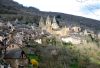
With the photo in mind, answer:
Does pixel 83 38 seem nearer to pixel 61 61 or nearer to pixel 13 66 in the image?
pixel 61 61

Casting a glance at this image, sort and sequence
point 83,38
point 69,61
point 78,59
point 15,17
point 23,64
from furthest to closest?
1. point 15,17
2. point 83,38
3. point 78,59
4. point 69,61
5. point 23,64

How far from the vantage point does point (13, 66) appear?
41.1 metres

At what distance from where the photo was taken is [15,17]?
141250mm

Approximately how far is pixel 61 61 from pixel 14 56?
1260cm

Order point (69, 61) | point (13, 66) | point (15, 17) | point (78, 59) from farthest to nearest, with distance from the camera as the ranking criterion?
1. point (15, 17)
2. point (78, 59)
3. point (69, 61)
4. point (13, 66)

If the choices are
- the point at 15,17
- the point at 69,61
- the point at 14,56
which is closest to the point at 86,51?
the point at 69,61

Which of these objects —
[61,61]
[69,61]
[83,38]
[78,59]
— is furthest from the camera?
[83,38]

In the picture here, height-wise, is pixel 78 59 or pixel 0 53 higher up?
pixel 0 53

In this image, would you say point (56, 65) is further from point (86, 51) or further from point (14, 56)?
point (86, 51)

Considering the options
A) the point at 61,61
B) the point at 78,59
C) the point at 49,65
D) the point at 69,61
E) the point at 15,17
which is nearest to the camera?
the point at 49,65

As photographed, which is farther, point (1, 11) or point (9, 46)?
point (1, 11)

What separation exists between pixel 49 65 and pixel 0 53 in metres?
7.40

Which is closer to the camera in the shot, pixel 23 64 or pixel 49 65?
pixel 23 64

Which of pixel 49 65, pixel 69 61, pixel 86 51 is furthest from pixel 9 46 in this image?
→ pixel 86 51
